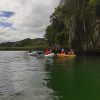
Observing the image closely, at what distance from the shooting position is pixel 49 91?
55.1 feet

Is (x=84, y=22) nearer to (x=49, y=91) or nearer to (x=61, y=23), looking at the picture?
(x=61, y=23)

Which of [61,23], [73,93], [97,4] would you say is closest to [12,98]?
[73,93]

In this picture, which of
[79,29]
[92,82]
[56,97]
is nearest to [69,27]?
[79,29]

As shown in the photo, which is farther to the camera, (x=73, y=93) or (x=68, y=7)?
(x=68, y=7)

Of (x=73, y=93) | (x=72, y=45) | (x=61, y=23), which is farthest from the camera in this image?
(x=61, y=23)

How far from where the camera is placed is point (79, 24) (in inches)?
2621

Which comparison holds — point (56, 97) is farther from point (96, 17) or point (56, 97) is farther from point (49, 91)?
point (96, 17)

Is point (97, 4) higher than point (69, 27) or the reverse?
higher

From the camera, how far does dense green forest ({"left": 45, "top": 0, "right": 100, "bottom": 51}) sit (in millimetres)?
62750

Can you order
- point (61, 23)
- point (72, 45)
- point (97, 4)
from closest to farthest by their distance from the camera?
1. point (97, 4)
2. point (72, 45)
3. point (61, 23)

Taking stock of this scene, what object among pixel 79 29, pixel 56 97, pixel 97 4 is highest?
pixel 97 4

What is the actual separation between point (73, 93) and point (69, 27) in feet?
172

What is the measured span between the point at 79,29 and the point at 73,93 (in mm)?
52173

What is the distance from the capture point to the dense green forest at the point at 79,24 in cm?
6275
